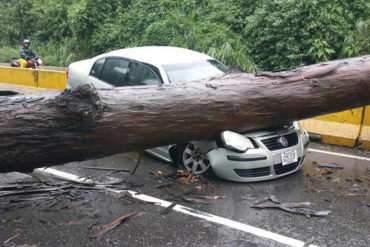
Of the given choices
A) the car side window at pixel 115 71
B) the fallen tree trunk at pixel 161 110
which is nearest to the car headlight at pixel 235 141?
the fallen tree trunk at pixel 161 110

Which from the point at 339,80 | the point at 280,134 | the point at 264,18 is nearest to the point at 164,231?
the point at 280,134

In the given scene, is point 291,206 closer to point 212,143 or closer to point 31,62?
point 212,143

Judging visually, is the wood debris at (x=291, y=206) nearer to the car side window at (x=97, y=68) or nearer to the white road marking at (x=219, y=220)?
the white road marking at (x=219, y=220)

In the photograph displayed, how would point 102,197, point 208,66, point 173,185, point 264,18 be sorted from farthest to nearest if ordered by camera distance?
point 264,18 < point 208,66 < point 173,185 < point 102,197

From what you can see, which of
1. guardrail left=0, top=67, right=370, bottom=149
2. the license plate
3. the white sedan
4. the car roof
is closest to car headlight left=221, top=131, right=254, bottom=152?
the white sedan

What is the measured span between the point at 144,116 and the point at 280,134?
190 cm

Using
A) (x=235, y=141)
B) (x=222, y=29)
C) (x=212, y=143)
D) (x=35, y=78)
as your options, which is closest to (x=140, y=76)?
(x=212, y=143)

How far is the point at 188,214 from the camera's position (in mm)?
4711

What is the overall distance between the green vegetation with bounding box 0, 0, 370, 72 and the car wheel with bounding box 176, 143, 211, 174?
6.49 m

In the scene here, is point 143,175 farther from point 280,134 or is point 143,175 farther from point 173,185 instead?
point 280,134

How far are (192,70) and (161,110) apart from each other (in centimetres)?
177

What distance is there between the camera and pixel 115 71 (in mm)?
7211

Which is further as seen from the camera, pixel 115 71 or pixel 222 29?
pixel 222 29

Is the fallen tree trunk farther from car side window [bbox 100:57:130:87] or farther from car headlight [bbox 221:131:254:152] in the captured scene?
car side window [bbox 100:57:130:87]
